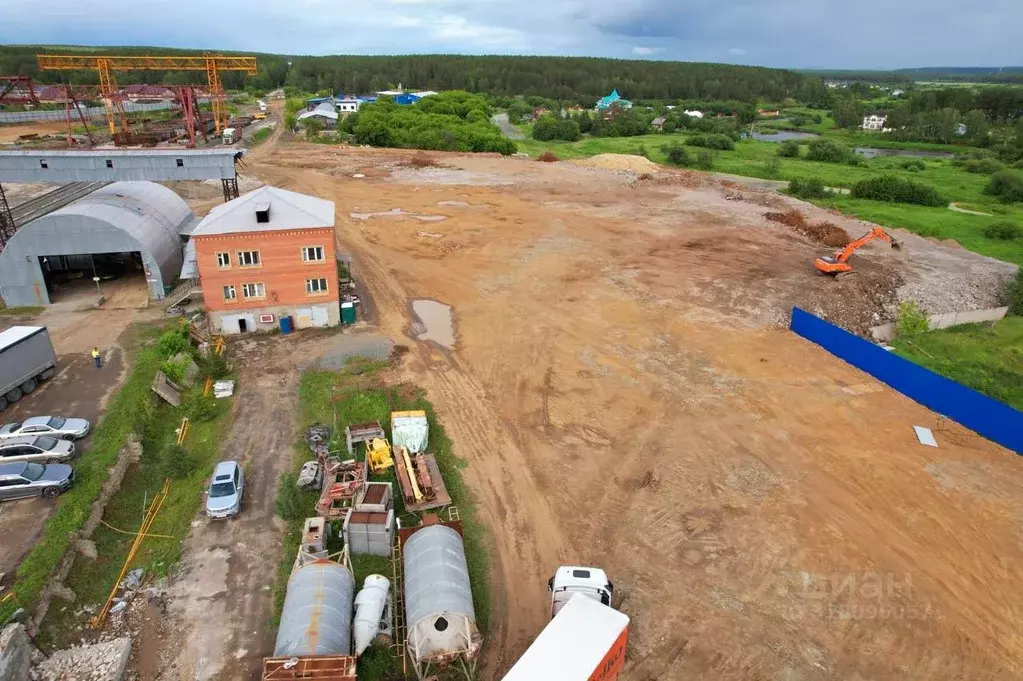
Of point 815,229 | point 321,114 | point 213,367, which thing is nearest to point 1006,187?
point 815,229

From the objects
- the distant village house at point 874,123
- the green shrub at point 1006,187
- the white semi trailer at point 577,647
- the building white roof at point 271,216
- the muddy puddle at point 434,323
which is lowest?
the muddy puddle at point 434,323

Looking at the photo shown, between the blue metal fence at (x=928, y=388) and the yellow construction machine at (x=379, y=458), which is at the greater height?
the blue metal fence at (x=928, y=388)

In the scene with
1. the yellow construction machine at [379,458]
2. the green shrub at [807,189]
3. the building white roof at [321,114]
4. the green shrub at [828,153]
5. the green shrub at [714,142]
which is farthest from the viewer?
the green shrub at [714,142]

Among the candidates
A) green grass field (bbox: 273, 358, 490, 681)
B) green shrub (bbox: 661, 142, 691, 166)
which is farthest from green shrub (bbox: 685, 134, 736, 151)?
green grass field (bbox: 273, 358, 490, 681)

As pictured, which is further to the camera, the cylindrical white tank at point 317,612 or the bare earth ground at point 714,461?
the bare earth ground at point 714,461

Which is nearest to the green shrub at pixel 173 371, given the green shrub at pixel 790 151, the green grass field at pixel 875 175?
the green grass field at pixel 875 175

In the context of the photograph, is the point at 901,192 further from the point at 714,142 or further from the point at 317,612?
the point at 317,612

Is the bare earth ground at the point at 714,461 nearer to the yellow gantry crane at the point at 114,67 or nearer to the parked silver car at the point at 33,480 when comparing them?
the parked silver car at the point at 33,480

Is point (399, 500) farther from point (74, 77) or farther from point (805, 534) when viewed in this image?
point (74, 77)
